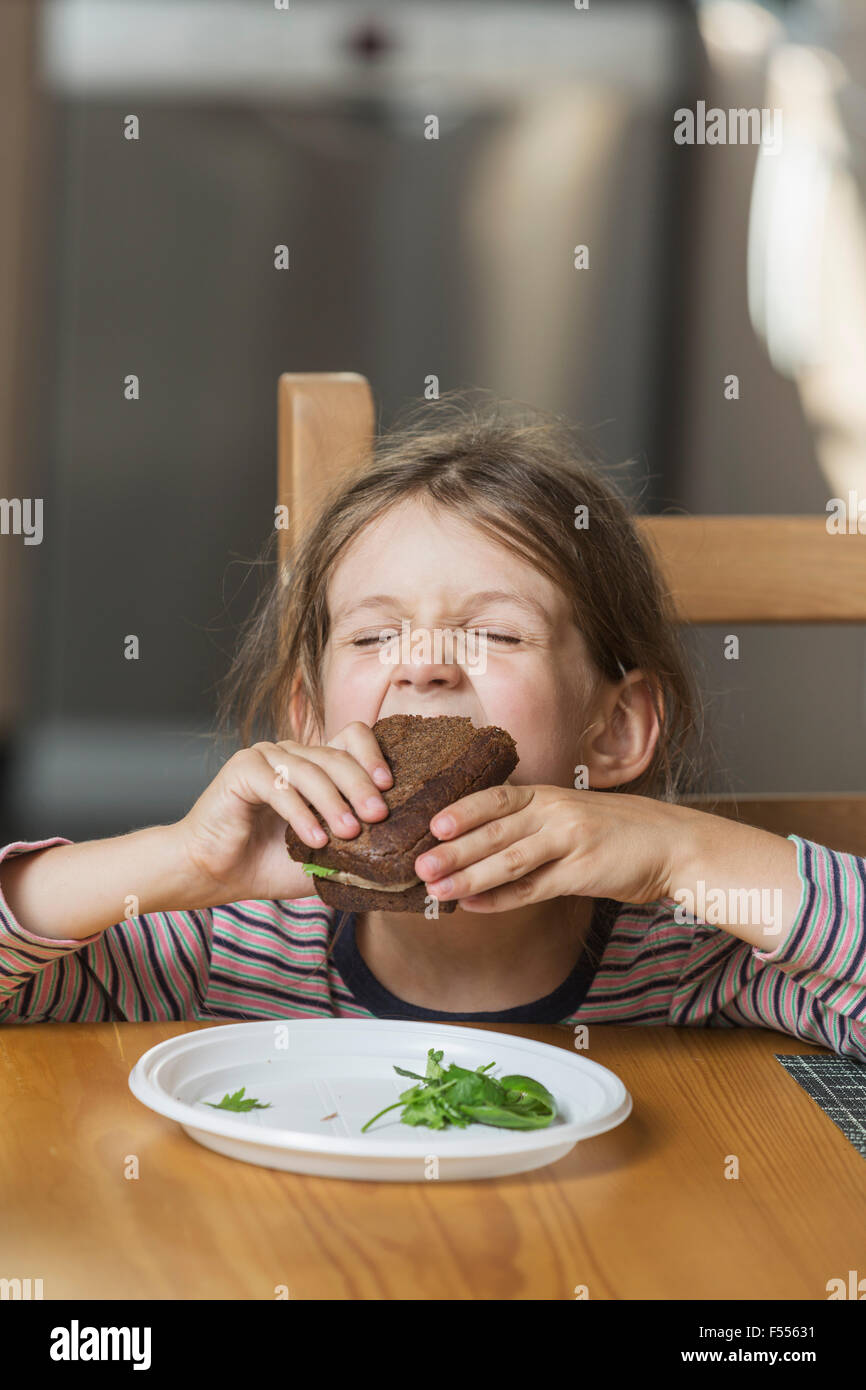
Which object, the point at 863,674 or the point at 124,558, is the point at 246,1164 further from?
the point at 124,558

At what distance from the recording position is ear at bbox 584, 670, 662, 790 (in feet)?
4.57

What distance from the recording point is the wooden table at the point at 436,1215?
63 centimetres

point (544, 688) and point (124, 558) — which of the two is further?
point (124, 558)

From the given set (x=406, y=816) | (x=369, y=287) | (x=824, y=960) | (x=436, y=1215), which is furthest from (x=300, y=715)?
(x=369, y=287)

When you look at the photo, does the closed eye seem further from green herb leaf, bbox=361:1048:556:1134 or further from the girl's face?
green herb leaf, bbox=361:1048:556:1134

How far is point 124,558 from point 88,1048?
313 centimetres

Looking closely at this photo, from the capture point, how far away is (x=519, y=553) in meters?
1.31

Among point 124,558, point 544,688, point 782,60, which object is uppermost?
point 782,60

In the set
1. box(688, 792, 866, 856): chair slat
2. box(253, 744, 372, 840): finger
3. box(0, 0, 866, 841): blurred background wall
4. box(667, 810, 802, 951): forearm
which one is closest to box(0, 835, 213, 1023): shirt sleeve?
A: box(253, 744, 372, 840): finger

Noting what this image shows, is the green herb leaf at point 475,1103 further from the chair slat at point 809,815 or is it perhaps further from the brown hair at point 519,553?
the chair slat at point 809,815

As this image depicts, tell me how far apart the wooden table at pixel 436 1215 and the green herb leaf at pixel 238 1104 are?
3cm

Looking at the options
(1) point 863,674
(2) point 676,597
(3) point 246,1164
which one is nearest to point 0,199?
(1) point 863,674

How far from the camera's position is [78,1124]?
835 mm
